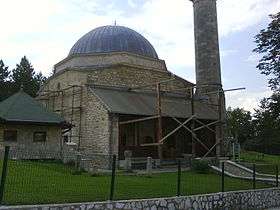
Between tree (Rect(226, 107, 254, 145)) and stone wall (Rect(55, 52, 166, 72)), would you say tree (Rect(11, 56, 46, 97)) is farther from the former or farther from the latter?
tree (Rect(226, 107, 254, 145))

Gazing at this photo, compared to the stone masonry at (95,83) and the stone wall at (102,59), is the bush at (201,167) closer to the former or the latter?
the stone masonry at (95,83)

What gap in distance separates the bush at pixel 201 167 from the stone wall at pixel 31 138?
7.22m

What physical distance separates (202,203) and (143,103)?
11.7 metres

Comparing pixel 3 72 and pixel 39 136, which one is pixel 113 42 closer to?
pixel 39 136

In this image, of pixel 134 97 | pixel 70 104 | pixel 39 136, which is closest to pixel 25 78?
pixel 70 104

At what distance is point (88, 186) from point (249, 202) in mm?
5586

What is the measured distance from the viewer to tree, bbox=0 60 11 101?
3501 centimetres

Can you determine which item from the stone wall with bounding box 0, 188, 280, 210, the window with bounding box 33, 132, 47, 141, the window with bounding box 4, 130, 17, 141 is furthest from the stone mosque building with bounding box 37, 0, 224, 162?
the stone wall with bounding box 0, 188, 280, 210

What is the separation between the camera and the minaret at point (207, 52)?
24.9 m

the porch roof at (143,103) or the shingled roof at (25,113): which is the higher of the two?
the porch roof at (143,103)

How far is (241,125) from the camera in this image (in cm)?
3856

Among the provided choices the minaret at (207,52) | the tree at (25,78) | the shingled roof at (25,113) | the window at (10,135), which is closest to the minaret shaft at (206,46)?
the minaret at (207,52)

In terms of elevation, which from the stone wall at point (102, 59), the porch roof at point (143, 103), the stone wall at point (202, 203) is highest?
the stone wall at point (102, 59)

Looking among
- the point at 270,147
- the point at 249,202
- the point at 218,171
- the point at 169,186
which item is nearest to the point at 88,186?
the point at 169,186
